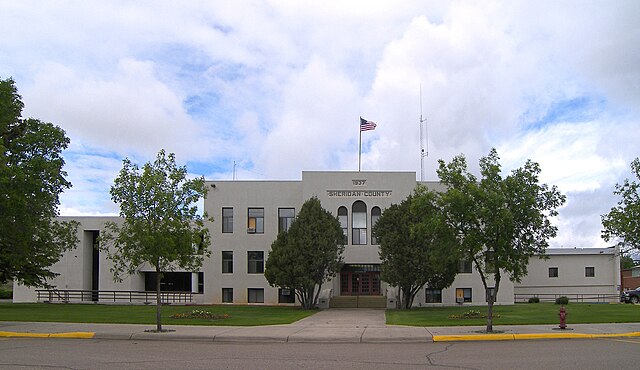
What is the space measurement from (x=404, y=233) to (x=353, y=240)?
303 inches

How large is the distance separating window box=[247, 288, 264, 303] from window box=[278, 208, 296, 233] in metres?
4.67

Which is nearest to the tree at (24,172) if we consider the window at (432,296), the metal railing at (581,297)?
the window at (432,296)

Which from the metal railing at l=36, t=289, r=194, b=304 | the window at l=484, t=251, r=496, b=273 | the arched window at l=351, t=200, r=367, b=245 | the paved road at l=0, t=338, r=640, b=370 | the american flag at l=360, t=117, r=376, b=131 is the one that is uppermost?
the american flag at l=360, t=117, r=376, b=131

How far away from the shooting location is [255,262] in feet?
156

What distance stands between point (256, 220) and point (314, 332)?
25082 millimetres

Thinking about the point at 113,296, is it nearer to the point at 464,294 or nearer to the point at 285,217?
the point at 285,217

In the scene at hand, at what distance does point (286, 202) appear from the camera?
4719 centimetres

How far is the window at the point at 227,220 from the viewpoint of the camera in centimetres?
4769

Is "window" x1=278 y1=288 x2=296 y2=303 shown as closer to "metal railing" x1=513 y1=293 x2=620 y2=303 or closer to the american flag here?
the american flag

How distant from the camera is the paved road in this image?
46.6 feet

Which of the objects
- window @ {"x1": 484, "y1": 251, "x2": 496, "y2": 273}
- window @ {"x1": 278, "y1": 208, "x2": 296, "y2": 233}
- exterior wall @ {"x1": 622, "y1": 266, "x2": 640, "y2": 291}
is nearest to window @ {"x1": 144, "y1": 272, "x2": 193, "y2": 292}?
window @ {"x1": 278, "y1": 208, "x2": 296, "y2": 233}

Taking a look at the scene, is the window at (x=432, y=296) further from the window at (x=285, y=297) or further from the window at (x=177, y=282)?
the window at (x=177, y=282)

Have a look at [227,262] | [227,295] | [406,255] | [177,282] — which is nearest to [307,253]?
[406,255]

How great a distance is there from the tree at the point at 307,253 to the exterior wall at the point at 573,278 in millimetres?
24398
